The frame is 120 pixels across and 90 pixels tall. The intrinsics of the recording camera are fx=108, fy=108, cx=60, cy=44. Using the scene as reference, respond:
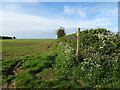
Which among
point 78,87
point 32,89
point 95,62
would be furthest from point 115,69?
point 32,89

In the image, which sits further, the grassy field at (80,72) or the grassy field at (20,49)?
the grassy field at (20,49)

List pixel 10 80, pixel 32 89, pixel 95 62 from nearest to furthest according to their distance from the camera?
1. pixel 32 89
2. pixel 10 80
3. pixel 95 62

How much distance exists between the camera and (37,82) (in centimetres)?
455

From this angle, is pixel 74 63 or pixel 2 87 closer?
pixel 2 87

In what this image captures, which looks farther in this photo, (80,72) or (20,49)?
(20,49)

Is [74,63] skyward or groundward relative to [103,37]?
groundward

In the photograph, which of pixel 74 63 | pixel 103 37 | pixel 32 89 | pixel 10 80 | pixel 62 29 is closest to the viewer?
pixel 32 89

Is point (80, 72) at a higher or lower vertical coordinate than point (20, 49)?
lower

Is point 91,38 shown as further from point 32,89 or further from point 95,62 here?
point 32,89

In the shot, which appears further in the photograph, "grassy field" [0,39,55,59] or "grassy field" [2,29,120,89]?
"grassy field" [0,39,55,59]

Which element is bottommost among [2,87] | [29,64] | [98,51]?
[2,87]

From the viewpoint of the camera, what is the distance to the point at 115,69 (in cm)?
517

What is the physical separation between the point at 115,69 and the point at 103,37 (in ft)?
10.6

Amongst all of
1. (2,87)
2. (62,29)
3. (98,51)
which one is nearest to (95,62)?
(98,51)
